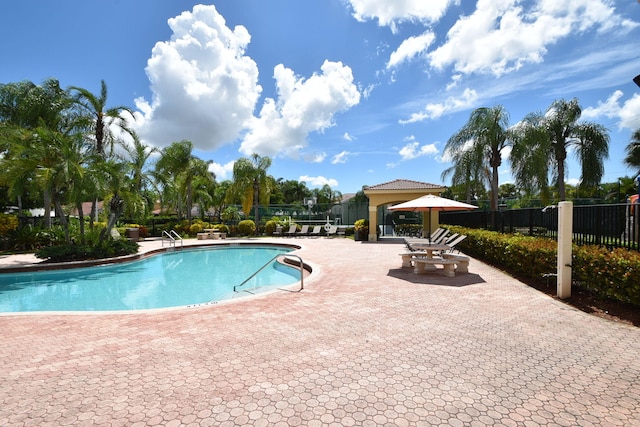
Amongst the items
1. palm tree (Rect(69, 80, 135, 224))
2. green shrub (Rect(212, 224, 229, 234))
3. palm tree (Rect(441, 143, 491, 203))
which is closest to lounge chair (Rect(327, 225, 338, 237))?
green shrub (Rect(212, 224, 229, 234))

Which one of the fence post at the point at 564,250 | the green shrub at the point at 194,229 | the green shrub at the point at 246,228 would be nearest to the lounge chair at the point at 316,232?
the green shrub at the point at 246,228

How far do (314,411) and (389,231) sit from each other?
2685 centimetres

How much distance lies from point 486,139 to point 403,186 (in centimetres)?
630

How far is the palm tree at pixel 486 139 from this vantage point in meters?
15.1

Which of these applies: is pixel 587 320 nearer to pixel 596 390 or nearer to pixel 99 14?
pixel 596 390

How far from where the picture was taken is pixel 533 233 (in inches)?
363

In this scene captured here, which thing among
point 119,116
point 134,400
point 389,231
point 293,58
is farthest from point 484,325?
point 389,231

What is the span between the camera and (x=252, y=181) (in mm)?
25703

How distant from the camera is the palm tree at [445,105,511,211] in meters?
15.1

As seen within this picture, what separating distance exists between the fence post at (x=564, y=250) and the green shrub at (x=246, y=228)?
2143 cm

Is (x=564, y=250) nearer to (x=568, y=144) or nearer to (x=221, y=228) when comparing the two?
(x=568, y=144)

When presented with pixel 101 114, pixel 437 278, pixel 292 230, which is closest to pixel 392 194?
pixel 292 230

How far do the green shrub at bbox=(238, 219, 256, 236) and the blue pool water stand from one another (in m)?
9.78

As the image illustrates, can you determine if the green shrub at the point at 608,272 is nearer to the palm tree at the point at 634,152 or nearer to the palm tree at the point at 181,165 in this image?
the palm tree at the point at 181,165
